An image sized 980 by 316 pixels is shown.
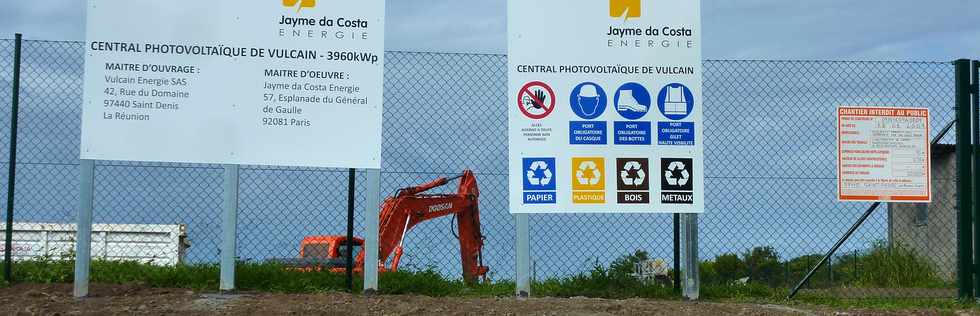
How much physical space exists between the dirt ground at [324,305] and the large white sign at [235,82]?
1225mm

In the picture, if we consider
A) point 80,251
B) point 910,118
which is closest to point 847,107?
point 910,118

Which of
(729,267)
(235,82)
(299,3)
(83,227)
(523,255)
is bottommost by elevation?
(729,267)

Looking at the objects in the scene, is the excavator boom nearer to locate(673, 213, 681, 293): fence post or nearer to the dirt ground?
locate(673, 213, 681, 293): fence post

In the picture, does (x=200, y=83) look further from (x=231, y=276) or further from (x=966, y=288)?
(x=966, y=288)

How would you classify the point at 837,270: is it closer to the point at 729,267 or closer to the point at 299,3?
the point at 729,267

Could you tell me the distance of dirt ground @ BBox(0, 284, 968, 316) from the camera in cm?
828

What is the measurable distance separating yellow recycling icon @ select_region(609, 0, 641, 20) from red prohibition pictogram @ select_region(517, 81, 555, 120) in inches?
37.3

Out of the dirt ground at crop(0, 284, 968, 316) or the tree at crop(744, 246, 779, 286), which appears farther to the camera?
the tree at crop(744, 246, 779, 286)

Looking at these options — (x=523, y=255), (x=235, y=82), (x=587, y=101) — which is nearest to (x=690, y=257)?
(x=523, y=255)

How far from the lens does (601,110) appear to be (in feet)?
30.7

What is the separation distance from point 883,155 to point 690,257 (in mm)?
2255

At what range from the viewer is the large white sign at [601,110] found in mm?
9336

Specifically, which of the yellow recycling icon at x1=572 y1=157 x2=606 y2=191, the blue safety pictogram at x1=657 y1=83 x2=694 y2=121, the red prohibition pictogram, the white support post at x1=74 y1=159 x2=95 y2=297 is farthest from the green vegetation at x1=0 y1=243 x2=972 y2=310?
the red prohibition pictogram

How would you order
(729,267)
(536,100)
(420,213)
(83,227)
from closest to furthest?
(83,227), (536,100), (729,267), (420,213)
